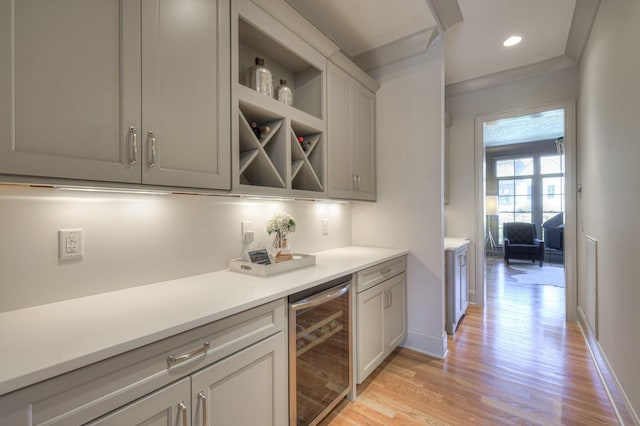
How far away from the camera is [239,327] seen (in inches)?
44.7

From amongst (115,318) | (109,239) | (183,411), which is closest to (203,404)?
(183,411)

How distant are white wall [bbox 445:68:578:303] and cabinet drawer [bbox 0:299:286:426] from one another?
3.36 m

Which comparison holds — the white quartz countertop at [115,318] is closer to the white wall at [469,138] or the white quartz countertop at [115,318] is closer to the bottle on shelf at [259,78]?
the bottle on shelf at [259,78]

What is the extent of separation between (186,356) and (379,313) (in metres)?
1.49

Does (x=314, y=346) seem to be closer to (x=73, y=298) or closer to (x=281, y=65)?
(x=73, y=298)

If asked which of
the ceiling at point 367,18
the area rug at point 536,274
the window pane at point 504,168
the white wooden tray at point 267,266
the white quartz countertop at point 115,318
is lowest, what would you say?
the area rug at point 536,274

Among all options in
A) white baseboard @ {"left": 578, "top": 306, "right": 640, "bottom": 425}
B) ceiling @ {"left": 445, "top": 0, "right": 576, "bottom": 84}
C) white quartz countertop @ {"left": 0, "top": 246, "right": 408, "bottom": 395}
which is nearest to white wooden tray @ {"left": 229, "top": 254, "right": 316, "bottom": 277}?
white quartz countertop @ {"left": 0, "top": 246, "right": 408, "bottom": 395}

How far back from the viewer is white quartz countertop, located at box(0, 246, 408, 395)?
2.33 feet

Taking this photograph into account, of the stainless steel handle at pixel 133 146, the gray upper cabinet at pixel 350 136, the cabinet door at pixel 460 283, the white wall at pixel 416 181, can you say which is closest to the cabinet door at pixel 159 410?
the stainless steel handle at pixel 133 146

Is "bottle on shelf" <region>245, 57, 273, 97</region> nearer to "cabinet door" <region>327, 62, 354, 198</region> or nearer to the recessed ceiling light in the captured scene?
"cabinet door" <region>327, 62, 354, 198</region>

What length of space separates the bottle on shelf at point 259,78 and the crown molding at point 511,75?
2874 mm

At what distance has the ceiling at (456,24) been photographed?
208cm

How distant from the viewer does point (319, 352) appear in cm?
160

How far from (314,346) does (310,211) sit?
1.12 meters
